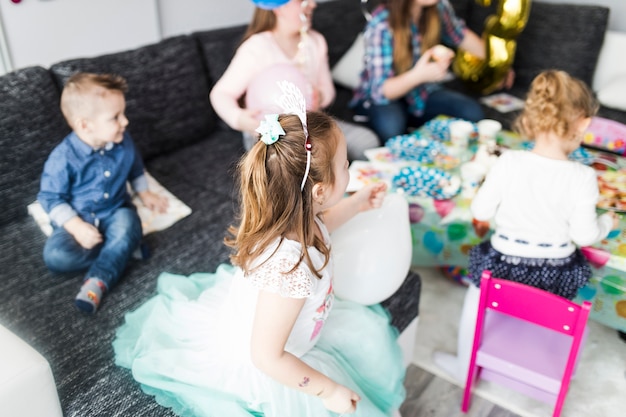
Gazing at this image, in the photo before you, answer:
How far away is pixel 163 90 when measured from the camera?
2.22 m

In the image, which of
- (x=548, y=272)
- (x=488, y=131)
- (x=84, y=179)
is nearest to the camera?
(x=548, y=272)

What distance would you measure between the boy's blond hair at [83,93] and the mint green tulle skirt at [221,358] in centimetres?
53

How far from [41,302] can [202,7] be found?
1.77 meters

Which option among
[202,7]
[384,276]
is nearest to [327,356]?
[384,276]

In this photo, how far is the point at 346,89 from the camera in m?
2.97

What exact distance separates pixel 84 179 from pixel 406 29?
4.96ft

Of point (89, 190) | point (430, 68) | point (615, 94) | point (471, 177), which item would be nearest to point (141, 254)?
point (89, 190)

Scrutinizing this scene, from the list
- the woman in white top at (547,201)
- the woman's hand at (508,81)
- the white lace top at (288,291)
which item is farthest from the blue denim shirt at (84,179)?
the woman's hand at (508,81)

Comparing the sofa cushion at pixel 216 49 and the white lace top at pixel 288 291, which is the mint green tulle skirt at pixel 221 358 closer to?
the white lace top at pixel 288 291

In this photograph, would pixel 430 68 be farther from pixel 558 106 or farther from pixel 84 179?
pixel 84 179

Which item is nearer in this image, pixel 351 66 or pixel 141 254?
pixel 141 254

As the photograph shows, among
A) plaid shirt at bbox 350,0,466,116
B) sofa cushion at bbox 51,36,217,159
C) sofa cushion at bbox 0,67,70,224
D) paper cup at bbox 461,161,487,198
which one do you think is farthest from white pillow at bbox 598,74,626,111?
sofa cushion at bbox 0,67,70,224

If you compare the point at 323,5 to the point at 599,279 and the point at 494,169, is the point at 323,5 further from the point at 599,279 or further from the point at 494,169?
the point at 599,279

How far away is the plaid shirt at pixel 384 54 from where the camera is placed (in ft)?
8.39
